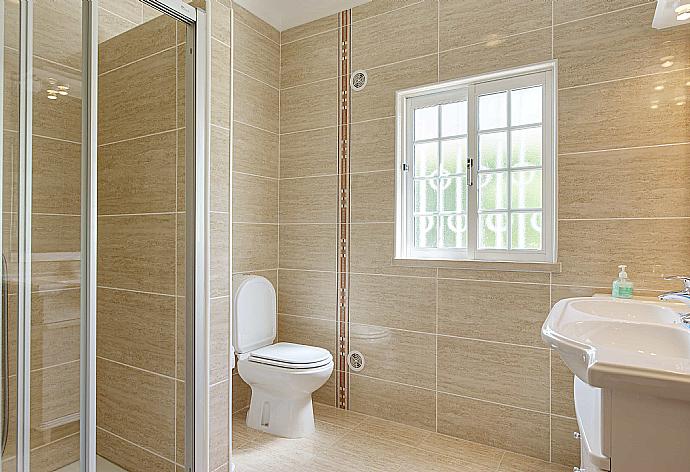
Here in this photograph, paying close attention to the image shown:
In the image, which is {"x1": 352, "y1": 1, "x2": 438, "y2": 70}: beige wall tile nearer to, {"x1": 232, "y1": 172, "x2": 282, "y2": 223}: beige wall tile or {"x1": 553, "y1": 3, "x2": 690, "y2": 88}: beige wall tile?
{"x1": 553, "y1": 3, "x2": 690, "y2": 88}: beige wall tile

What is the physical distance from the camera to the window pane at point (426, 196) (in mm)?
2604

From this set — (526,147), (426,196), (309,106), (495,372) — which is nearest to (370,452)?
(495,372)

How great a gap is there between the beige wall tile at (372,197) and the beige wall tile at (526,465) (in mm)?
1361

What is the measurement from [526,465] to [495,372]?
0.43 metres

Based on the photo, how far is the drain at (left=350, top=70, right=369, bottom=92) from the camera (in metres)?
2.73

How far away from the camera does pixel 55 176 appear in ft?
4.44

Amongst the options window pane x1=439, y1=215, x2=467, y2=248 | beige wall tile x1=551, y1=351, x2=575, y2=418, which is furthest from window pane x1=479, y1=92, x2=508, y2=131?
beige wall tile x1=551, y1=351, x2=575, y2=418

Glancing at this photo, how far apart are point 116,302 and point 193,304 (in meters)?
0.28

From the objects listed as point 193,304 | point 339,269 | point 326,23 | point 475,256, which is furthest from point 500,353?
point 326,23

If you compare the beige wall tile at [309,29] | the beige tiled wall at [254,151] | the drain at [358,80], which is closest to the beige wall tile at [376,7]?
the beige wall tile at [309,29]

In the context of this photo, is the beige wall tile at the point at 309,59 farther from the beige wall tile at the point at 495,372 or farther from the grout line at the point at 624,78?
the beige wall tile at the point at 495,372

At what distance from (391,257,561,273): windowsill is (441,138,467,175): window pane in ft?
1.71

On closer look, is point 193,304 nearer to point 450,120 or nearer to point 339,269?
point 339,269

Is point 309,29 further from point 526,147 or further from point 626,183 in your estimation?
point 626,183
